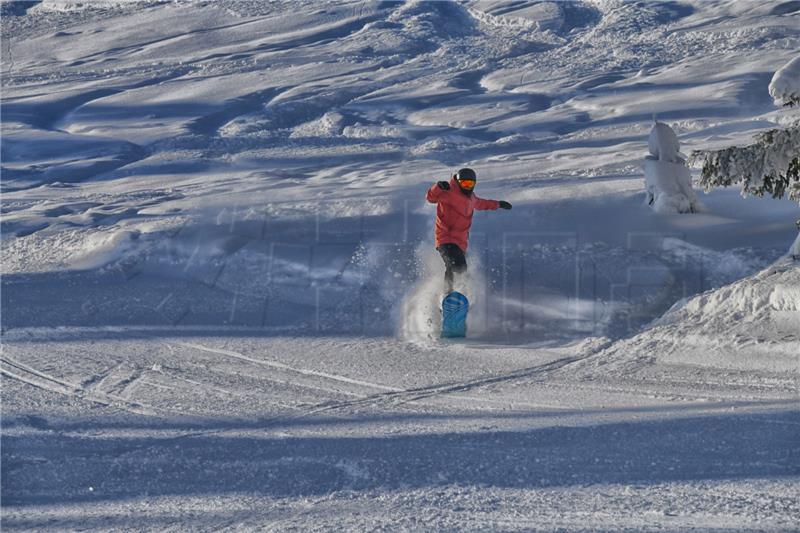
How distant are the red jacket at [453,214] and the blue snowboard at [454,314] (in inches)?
26.5

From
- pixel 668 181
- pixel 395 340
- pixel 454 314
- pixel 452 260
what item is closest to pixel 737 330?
pixel 454 314

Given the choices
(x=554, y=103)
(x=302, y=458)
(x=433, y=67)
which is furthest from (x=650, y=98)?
(x=302, y=458)

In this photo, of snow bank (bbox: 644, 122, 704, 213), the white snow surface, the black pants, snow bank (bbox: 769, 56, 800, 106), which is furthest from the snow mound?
snow bank (bbox: 644, 122, 704, 213)

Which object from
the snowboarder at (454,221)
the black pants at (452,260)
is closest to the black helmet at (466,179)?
the snowboarder at (454,221)

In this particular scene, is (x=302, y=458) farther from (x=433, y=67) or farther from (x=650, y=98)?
(x=433, y=67)

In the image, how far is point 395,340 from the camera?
810 cm

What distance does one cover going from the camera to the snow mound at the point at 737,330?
646 cm

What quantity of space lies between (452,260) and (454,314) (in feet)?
2.01

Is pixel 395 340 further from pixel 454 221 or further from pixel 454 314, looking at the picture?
pixel 454 221

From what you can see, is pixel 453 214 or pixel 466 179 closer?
pixel 466 179

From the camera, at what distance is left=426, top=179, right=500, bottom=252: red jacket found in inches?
328

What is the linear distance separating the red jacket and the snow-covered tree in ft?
6.94

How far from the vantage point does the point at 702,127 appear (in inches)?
806

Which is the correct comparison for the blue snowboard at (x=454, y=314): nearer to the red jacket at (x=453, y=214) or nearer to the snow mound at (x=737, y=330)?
the red jacket at (x=453, y=214)
